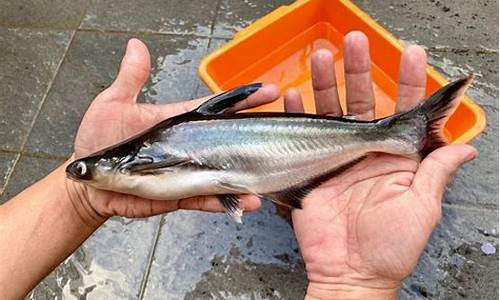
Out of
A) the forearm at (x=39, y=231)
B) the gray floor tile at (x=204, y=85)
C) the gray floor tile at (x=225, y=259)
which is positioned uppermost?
the forearm at (x=39, y=231)

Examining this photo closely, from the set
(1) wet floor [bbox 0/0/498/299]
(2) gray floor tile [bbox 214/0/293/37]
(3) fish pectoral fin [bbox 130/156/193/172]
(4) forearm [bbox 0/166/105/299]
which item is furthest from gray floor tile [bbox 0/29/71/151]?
(3) fish pectoral fin [bbox 130/156/193/172]

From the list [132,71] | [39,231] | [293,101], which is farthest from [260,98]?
[39,231]

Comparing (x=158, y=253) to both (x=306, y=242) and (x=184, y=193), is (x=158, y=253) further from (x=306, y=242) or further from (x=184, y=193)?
(x=306, y=242)

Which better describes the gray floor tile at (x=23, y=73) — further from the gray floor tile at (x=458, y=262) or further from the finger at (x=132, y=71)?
the gray floor tile at (x=458, y=262)

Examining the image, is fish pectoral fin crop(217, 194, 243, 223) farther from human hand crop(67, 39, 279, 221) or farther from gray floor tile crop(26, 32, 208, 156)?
gray floor tile crop(26, 32, 208, 156)

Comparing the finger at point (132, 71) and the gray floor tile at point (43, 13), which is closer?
the finger at point (132, 71)

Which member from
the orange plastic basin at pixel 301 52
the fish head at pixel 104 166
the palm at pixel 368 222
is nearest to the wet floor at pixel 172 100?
the orange plastic basin at pixel 301 52

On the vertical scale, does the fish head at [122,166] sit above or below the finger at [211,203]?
above

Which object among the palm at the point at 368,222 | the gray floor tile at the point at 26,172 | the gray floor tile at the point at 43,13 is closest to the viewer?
the palm at the point at 368,222
